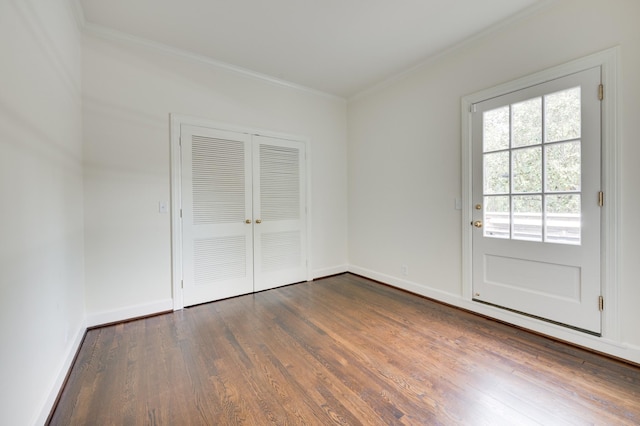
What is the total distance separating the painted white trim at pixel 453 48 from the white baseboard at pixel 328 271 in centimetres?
264

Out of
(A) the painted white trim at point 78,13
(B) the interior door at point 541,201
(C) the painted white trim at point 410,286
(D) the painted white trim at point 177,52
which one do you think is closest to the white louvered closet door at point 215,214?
(D) the painted white trim at point 177,52

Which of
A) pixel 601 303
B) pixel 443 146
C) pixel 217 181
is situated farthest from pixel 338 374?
pixel 443 146

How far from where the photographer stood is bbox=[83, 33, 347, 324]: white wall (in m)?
2.61

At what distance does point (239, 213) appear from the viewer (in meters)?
3.43

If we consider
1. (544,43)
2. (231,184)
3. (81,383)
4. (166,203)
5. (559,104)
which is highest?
(544,43)

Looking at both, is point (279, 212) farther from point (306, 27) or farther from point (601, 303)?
point (601, 303)

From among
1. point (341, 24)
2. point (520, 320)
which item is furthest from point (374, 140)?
point (520, 320)

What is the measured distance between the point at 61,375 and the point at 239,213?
205 centimetres

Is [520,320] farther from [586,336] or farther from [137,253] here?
[137,253]

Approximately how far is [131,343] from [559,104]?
13.3ft

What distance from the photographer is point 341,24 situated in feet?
8.45

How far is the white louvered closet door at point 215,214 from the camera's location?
3086 mm

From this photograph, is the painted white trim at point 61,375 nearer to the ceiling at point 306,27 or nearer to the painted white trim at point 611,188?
the ceiling at point 306,27

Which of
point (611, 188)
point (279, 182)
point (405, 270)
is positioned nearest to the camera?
point (611, 188)
